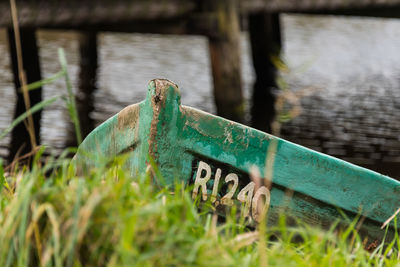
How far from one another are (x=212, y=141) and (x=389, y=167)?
11.3ft

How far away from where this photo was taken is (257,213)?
10.7 feet

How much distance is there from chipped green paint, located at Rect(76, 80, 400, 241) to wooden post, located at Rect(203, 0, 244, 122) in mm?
3808

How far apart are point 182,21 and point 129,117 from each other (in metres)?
3.86

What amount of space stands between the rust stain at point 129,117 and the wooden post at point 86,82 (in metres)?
3.23

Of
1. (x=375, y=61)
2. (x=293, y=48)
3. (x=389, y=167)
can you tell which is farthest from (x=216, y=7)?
(x=293, y=48)

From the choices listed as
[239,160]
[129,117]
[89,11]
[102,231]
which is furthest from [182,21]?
[102,231]

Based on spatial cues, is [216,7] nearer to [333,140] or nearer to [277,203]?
[333,140]

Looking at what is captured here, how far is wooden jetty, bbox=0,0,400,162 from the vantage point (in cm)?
596

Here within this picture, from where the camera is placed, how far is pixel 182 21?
276 inches

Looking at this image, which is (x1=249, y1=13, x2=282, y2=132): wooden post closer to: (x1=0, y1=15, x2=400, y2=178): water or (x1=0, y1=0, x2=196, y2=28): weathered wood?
(x1=0, y1=15, x2=400, y2=178): water

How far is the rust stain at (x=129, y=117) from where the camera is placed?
10.6 feet

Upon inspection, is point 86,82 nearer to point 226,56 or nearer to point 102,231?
point 226,56

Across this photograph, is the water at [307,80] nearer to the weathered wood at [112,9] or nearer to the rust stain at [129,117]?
the weathered wood at [112,9]

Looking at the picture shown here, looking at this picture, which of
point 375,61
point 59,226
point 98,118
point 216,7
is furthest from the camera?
point 375,61
